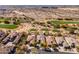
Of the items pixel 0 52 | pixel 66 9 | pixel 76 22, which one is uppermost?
pixel 66 9

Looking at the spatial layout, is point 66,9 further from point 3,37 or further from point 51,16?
point 3,37

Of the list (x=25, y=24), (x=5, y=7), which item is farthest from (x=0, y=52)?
(x=5, y=7)

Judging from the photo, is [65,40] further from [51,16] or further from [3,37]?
[3,37]

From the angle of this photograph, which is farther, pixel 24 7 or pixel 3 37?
pixel 24 7

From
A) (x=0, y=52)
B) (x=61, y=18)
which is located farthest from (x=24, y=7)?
(x=0, y=52)

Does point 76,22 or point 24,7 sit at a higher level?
point 24,7

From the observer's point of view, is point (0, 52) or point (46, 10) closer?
point (0, 52)

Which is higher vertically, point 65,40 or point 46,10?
point 46,10
